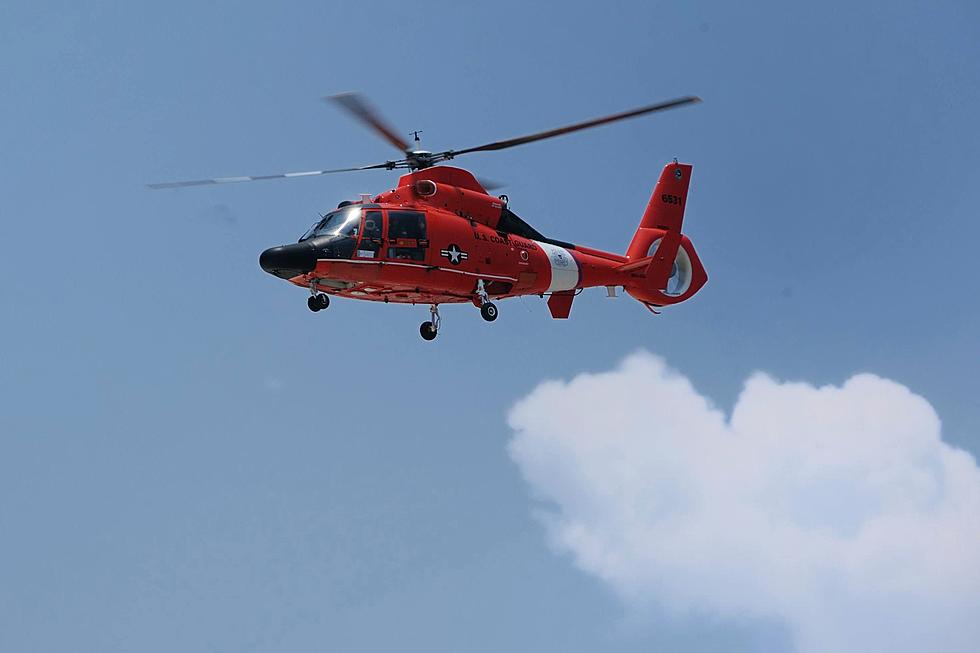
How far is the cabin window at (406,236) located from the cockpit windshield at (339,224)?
1063mm

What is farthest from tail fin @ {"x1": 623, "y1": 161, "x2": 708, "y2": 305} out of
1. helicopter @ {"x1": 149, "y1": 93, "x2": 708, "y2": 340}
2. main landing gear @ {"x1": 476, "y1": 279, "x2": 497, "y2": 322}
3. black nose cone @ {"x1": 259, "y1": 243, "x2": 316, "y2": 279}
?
black nose cone @ {"x1": 259, "y1": 243, "x2": 316, "y2": 279}

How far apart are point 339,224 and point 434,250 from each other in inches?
122

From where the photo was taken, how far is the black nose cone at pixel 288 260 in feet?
117

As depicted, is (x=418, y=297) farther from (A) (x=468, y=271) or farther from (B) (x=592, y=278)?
(B) (x=592, y=278)

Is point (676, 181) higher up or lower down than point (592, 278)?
higher up

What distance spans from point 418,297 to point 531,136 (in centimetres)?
635

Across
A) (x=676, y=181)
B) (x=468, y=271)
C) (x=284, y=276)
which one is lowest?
(x=284, y=276)

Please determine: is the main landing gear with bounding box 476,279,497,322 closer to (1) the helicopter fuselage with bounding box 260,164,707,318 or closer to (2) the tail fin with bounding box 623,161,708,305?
(1) the helicopter fuselage with bounding box 260,164,707,318

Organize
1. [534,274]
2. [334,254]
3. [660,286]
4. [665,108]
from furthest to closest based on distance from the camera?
[660,286], [534,274], [334,254], [665,108]

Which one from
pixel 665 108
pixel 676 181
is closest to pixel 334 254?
pixel 665 108

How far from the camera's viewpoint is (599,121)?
35406mm

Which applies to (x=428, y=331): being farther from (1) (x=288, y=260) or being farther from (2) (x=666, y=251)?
(2) (x=666, y=251)

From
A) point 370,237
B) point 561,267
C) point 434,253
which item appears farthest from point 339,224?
point 561,267

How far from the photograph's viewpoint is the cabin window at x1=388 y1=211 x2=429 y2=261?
123 ft
